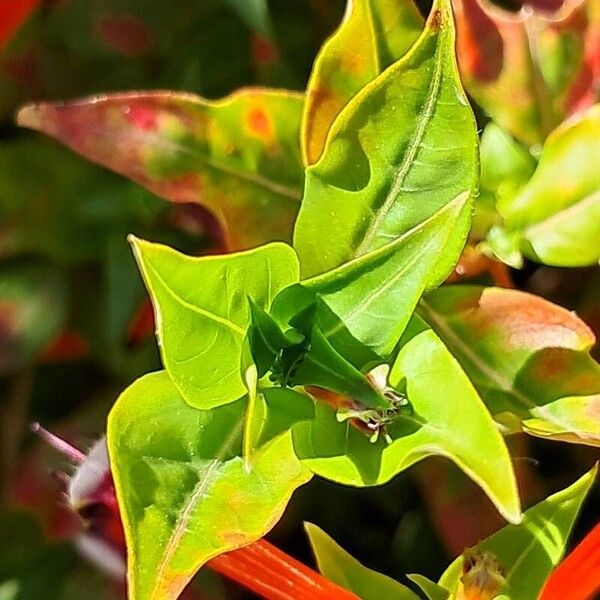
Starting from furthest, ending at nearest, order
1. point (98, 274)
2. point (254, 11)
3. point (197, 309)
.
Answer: point (98, 274) < point (254, 11) < point (197, 309)

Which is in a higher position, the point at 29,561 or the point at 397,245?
the point at 397,245

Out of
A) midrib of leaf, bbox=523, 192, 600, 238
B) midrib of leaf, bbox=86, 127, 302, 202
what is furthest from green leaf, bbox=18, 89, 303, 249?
midrib of leaf, bbox=523, 192, 600, 238

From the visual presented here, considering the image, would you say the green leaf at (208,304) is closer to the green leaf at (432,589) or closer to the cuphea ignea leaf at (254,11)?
the green leaf at (432,589)

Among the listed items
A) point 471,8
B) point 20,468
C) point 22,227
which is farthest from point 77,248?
point 471,8

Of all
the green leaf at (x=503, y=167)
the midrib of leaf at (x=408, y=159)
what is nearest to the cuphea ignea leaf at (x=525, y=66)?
the green leaf at (x=503, y=167)

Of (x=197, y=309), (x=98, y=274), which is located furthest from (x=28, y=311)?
(x=197, y=309)

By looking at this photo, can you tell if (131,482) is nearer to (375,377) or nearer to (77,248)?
(375,377)

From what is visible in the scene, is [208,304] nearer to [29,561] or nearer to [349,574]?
[349,574]
